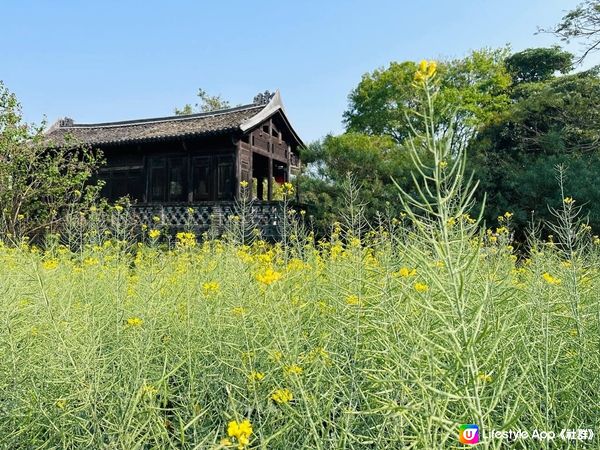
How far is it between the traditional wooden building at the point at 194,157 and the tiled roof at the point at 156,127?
29 mm

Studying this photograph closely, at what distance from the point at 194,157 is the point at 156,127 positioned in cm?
254

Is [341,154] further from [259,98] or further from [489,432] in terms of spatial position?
[489,432]

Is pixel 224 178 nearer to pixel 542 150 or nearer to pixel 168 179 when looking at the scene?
pixel 168 179

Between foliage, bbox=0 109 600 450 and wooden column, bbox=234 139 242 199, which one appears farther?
wooden column, bbox=234 139 242 199

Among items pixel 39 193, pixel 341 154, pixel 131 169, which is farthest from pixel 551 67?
pixel 39 193

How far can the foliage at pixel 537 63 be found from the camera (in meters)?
16.7

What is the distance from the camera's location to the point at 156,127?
530 inches

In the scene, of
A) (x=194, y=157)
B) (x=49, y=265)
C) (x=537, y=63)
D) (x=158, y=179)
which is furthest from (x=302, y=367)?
(x=537, y=63)

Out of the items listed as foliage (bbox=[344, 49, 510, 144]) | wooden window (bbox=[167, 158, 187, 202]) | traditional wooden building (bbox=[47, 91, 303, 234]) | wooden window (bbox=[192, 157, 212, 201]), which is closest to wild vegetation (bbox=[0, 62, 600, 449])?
traditional wooden building (bbox=[47, 91, 303, 234])

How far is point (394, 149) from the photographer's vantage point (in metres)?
9.08

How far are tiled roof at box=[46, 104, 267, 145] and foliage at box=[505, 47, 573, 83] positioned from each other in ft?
35.9

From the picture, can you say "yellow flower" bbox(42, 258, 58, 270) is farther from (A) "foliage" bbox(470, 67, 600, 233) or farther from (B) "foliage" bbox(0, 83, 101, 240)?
(A) "foliage" bbox(470, 67, 600, 233)

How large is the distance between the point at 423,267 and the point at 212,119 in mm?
12764

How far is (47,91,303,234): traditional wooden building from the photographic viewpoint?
36.2 feet
